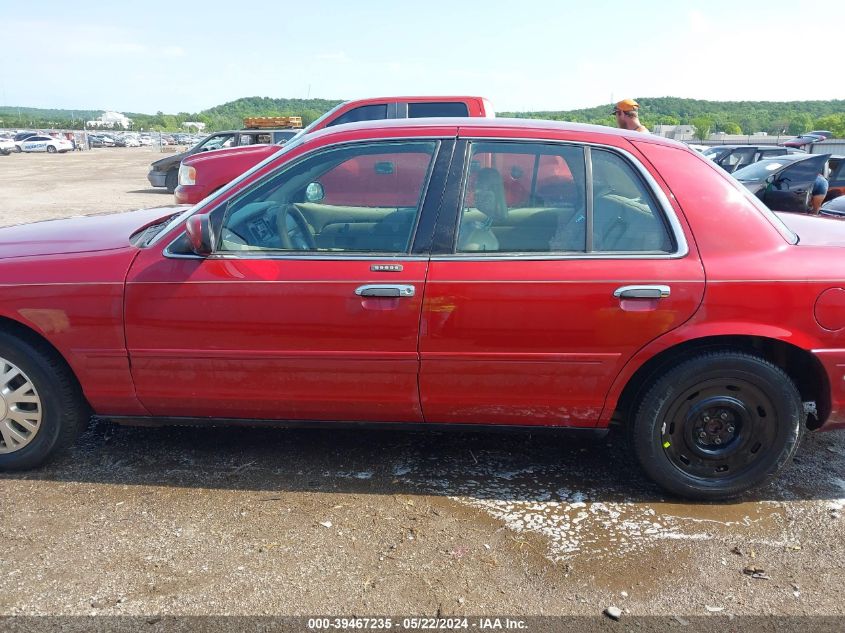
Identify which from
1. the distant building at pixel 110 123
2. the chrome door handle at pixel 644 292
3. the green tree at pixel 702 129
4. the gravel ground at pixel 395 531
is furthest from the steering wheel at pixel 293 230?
the distant building at pixel 110 123

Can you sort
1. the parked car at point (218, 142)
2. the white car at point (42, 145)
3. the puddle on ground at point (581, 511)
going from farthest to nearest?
1. the white car at point (42, 145)
2. the parked car at point (218, 142)
3. the puddle on ground at point (581, 511)

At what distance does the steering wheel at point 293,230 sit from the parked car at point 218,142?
1197 cm

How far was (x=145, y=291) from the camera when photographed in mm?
3080

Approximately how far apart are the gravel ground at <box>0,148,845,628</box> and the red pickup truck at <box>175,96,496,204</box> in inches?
208

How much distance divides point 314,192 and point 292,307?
0.69m

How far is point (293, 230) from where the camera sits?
10.6ft

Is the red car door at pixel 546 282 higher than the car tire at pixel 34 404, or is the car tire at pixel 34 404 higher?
the red car door at pixel 546 282

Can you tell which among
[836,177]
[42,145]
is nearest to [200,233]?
[836,177]

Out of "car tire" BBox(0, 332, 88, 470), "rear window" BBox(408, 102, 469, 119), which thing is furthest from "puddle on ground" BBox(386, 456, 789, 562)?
"rear window" BBox(408, 102, 469, 119)

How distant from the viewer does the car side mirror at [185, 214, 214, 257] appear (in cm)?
297

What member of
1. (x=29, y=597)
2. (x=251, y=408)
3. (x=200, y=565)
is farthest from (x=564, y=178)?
(x=29, y=597)

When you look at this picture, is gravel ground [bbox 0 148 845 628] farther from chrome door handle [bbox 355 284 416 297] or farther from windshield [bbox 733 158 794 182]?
windshield [bbox 733 158 794 182]

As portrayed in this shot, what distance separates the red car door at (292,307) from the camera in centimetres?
299

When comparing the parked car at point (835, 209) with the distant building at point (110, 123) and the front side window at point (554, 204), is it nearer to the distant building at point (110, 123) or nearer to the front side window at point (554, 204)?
the front side window at point (554, 204)
